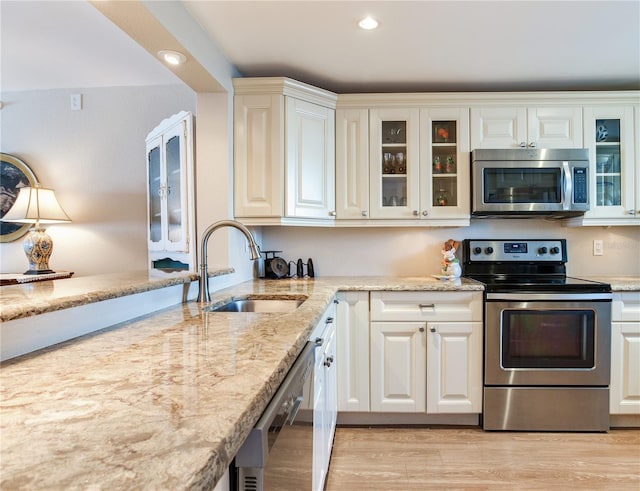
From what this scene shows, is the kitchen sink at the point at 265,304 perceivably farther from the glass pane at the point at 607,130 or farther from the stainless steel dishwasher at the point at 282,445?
the glass pane at the point at 607,130

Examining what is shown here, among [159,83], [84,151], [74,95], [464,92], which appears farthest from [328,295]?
[74,95]

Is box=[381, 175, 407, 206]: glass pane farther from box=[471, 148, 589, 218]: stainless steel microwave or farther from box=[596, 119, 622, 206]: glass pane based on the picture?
box=[596, 119, 622, 206]: glass pane

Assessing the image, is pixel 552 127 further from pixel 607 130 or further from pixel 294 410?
pixel 294 410

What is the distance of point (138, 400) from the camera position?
669 millimetres

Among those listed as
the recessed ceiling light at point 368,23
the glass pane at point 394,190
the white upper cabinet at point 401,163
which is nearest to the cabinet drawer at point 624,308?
the white upper cabinet at point 401,163

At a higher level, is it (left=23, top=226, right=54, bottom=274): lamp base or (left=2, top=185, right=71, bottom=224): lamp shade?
(left=2, top=185, right=71, bottom=224): lamp shade

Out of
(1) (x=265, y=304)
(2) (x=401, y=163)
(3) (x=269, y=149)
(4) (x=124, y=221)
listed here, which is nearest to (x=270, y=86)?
(3) (x=269, y=149)

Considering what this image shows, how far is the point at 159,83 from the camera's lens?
291cm

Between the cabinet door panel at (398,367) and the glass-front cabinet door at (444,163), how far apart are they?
82 cm

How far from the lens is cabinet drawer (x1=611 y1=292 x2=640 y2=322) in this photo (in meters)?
2.26

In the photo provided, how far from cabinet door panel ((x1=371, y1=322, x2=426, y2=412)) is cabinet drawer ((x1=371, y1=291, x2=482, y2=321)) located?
6 centimetres

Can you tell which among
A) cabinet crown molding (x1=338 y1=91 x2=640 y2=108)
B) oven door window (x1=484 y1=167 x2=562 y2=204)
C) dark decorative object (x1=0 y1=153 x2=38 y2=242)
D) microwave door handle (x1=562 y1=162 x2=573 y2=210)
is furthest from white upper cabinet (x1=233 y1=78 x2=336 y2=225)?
dark decorative object (x1=0 y1=153 x2=38 y2=242)

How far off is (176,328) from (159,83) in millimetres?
2375

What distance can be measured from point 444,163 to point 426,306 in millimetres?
997
